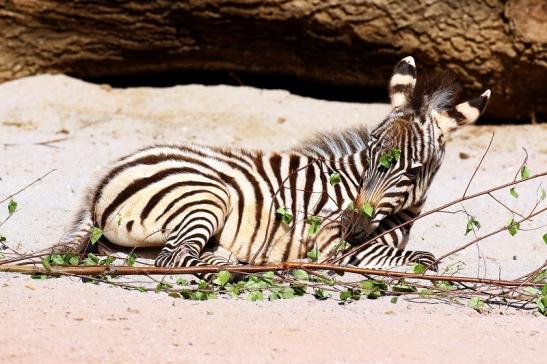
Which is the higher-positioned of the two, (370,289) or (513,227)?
(513,227)

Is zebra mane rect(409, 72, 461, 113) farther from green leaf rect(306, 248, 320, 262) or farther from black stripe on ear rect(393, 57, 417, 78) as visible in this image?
green leaf rect(306, 248, 320, 262)

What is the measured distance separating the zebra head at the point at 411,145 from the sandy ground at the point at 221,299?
76cm

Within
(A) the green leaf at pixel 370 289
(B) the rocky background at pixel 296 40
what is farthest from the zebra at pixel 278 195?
(B) the rocky background at pixel 296 40

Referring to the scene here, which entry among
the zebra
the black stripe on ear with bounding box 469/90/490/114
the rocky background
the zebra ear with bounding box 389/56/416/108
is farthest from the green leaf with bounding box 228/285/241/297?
the rocky background

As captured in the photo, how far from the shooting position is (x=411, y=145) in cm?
757

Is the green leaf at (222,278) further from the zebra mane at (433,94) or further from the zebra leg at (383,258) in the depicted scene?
the zebra mane at (433,94)

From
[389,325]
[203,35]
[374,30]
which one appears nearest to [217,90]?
[203,35]

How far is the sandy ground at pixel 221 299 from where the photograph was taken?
534 cm

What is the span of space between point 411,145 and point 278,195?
1.07m

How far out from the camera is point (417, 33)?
1131cm

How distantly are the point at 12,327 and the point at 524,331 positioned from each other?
9.59 ft

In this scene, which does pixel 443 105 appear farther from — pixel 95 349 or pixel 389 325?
pixel 95 349

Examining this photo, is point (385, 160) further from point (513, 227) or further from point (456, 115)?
point (513, 227)

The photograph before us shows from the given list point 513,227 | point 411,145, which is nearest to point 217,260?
point 411,145
